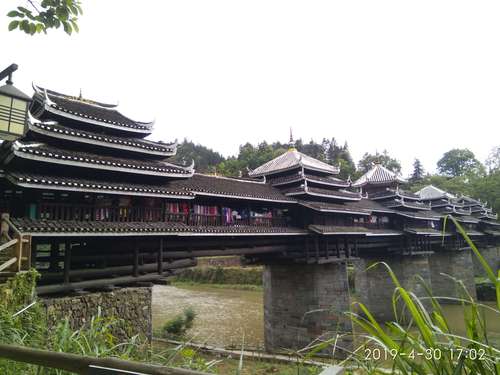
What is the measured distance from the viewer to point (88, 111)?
32.3 ft

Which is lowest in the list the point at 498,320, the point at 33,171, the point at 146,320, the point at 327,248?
the point at 498,320

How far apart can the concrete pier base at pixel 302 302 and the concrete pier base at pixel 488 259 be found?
1041 inches

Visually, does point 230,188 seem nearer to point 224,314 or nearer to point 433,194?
point 224,314

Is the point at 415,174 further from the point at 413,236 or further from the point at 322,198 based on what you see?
the point at 322,198

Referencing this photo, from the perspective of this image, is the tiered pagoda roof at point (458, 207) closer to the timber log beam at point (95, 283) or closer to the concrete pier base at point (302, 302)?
the concrete pier base at point (302, 302)

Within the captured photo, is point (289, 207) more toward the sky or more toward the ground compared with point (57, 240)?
more toward the sky

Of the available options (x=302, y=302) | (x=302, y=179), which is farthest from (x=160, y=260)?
(x=302, y=302)

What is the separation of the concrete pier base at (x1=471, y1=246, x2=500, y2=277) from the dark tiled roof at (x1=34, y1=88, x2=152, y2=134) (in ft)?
118

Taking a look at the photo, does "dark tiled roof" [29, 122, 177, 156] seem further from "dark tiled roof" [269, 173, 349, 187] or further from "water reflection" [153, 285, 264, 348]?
"dark tiled roof" [269, 173, 349, 187]

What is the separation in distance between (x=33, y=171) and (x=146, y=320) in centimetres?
450

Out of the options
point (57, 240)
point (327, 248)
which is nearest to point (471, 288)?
point (327, 248)

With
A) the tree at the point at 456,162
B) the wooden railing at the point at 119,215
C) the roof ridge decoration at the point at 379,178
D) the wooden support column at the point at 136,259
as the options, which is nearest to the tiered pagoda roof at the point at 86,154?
the wooden railing at the point at 119,215

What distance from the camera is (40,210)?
23.7ft

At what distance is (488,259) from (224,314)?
29.6 metres
